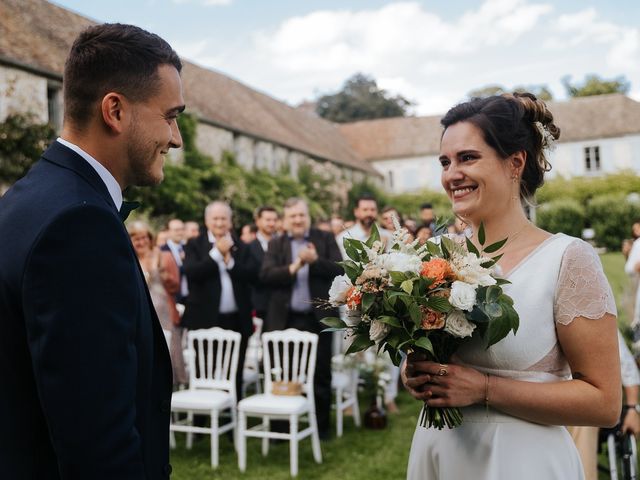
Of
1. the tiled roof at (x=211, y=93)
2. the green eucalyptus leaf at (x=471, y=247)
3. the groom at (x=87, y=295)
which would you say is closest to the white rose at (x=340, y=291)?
the green eucalyptus leaf at (x=471, y=247)

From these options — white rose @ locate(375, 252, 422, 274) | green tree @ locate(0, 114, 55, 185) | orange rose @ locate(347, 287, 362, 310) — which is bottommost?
orange rose @ locate(347, 287, 362, 310)

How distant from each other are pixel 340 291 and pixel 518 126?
101cm

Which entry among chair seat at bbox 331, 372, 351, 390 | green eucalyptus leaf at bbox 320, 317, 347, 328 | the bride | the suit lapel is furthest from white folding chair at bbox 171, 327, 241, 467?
the suit lapel

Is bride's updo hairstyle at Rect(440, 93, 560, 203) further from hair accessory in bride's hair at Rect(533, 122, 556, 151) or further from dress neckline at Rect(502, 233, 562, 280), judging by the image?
dress neckline at Rect(502, 233, 562, 280)

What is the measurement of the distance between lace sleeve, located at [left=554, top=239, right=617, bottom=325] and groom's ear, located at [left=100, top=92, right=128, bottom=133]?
A: 65.6 inches

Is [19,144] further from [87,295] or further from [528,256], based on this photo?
[87,295]

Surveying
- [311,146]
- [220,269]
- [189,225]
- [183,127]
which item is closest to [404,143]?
[311,146]

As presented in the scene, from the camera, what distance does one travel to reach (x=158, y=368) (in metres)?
1.92

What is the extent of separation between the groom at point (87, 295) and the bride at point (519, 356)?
1148 mm

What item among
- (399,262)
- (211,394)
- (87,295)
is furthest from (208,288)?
(87,295)

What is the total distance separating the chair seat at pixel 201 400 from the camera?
6.67 m

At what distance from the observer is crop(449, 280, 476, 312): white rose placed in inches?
85.4

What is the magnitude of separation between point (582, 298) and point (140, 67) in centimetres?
173

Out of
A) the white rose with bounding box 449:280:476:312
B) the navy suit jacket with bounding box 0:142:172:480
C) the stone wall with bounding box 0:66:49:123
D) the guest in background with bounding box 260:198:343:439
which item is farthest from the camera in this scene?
the stone wall with bounding box 0:66:49:123
